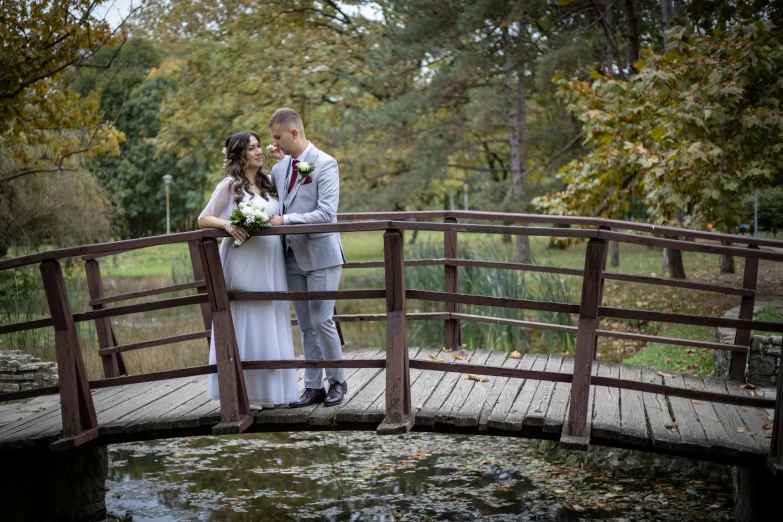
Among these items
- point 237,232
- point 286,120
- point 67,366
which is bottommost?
point 67,366

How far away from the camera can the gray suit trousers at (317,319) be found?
225 inches

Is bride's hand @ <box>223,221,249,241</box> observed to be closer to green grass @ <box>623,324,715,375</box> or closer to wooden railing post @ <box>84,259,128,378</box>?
wooden railing post @ <box>84,259,128,378</box>

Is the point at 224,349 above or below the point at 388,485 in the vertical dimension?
above

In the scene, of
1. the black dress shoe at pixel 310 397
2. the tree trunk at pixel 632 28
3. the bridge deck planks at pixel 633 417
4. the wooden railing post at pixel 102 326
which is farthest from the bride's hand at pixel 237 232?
the tree trunk at pixel 632 28

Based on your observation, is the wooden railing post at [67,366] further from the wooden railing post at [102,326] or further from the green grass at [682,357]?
the green grass at [682,357]

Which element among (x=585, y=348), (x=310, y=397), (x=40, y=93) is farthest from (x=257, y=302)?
(x=40, y=93)

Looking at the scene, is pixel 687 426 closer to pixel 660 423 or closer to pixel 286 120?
pixel 660 423

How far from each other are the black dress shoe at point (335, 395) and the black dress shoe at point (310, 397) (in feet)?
0.24

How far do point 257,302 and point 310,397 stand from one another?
0.80 metres

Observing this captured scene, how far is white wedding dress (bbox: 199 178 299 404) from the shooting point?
18.7 feet

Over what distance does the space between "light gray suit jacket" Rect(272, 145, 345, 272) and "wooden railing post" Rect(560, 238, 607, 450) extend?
165 cm

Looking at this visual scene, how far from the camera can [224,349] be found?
18.2ft

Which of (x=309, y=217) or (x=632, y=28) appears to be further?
(x=632, y=28)

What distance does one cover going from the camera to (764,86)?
9.42 meters
